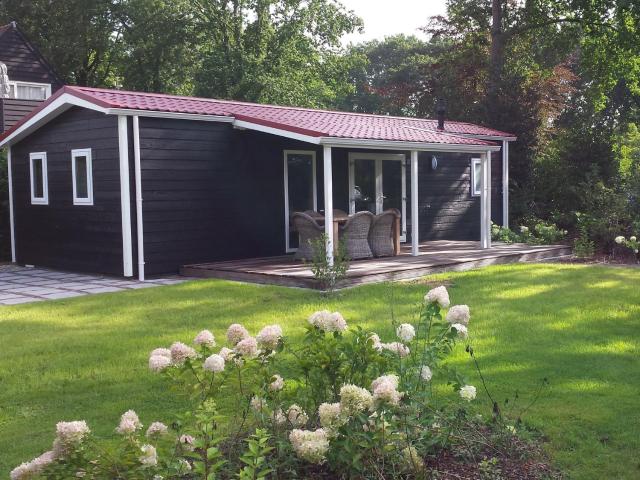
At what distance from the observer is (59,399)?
16.7 ft

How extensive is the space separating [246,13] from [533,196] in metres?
15.8

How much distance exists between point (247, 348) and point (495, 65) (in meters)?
20.5

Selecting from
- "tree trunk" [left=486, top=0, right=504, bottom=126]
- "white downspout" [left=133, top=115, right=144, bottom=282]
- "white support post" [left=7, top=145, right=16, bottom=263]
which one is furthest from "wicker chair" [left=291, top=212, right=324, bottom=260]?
"tree trunk" [left=486, top=0, right=504, bottom=126]

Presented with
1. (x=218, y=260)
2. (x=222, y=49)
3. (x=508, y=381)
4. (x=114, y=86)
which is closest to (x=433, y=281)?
(x=218, y=260)

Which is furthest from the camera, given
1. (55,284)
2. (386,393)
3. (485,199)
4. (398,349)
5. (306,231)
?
(485,199)

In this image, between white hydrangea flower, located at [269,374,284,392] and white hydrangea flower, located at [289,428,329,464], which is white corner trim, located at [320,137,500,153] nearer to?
white hydrangea flower, located at [269,374,284,392]

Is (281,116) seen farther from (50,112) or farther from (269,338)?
(269,338)

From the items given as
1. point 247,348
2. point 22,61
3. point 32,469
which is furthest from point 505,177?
point 32,469

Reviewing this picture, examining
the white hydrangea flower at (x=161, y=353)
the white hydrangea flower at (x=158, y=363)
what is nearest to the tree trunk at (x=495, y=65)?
the white hydrangea flower at (x=161, y=353)

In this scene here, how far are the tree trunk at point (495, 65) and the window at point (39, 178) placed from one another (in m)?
12.0

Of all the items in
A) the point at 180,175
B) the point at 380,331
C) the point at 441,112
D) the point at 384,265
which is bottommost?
the point at 380,331

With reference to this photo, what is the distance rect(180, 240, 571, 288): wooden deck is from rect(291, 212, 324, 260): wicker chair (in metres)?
0.20

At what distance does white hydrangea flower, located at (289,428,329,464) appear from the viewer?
2.78 m

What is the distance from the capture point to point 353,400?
9.36 ft
